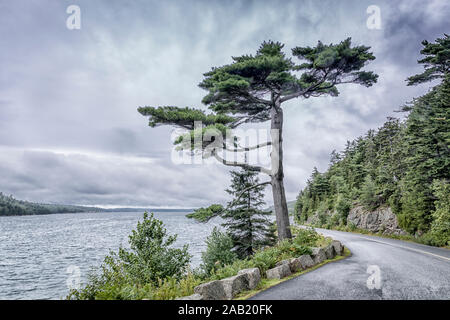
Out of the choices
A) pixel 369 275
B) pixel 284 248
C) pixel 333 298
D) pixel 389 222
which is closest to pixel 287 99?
pixel 284 248

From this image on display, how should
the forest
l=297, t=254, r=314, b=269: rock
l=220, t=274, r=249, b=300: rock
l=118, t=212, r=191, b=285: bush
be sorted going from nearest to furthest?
l=220, t=274, r=249, b=300: rock
l=297, t=254, r=314, b=269: rock
l=118, t=212, r=191, b=285: bush
the forest

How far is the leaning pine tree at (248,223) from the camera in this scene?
15703 millimetres

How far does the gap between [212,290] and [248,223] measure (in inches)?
452

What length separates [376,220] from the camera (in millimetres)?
22281

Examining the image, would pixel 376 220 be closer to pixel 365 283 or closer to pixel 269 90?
pixel 269 90

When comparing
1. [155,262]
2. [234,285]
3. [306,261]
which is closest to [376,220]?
[306,261]

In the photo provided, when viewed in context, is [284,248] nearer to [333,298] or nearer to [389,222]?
[333,298]

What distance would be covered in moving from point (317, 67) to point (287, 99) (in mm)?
2290

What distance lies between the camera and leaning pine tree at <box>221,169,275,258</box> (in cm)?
1570

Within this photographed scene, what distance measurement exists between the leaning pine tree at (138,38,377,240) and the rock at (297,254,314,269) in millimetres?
3951

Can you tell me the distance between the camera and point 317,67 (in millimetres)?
11031

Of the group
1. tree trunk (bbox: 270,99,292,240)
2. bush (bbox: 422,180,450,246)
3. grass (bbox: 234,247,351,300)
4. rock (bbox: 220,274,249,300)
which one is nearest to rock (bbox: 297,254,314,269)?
grass (bbox: 234,247,351,300)

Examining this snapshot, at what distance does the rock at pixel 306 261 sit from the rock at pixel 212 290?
314cm

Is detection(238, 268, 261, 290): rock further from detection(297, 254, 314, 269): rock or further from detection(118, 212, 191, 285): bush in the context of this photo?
detection(118, 212, 191, 285): bush
